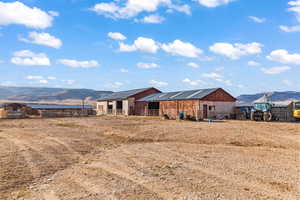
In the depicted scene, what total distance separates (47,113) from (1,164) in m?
41.4

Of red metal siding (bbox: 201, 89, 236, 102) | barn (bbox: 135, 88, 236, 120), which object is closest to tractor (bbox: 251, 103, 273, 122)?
barn (bbox: 135, 88, 236, 120)

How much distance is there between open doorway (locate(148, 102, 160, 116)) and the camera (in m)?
45.8

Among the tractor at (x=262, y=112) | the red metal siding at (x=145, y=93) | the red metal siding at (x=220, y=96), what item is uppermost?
the red metal siding at (x=145, y=93)

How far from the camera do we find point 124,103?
2020 inches

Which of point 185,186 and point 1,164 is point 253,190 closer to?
point 185,186

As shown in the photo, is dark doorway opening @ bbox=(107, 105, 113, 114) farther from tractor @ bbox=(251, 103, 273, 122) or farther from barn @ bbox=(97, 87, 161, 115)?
tractor @ bbox=(251, 103, 273, 122)

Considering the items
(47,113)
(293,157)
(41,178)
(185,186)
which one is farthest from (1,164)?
(47,113)

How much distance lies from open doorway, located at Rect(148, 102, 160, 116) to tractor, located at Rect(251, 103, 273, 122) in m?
16.8

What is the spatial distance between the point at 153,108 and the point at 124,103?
688 centimetres

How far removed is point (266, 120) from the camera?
111 ft

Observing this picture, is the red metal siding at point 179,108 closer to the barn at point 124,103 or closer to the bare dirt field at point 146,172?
the barn at point 124,103

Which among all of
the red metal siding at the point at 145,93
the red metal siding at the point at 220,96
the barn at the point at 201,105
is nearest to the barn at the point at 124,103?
the red metal siding at the point at 145,93

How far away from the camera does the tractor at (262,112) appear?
33.9 metres

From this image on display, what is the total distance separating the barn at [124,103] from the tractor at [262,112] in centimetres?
2354
